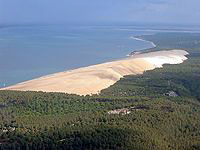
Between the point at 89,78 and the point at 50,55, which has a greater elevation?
the point at 89,78

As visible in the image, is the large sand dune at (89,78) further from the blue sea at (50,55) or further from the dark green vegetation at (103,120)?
the blue sea at (50,55)

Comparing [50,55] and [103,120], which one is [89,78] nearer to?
[103,120]

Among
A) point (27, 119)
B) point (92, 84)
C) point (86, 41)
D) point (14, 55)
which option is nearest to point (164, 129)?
point (27, 119)

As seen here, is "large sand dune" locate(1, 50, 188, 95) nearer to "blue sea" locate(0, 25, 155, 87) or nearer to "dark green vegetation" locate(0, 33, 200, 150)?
"dark green vegetation" locate(0, 33, 200, 150)

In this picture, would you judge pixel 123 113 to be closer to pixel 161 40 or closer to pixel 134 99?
pixel 134 99

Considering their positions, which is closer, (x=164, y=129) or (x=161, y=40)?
(x=164, y=129)

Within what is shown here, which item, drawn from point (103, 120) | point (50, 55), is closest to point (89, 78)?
point (103, 120)
